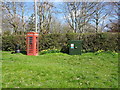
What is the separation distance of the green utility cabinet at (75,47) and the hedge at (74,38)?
1.19 metres

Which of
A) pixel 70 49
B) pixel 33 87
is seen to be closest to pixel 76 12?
pixel 70 49

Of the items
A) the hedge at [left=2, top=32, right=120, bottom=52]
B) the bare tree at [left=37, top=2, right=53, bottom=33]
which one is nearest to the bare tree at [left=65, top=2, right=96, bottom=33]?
the bare tree at [left=37, top=2, right=53, bottom=33]

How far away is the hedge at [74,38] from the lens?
10.8 m

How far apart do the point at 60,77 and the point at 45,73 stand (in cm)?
69

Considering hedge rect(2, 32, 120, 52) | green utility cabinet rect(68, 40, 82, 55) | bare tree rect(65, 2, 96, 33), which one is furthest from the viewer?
bare tree rect(65, 2, 96, 33)

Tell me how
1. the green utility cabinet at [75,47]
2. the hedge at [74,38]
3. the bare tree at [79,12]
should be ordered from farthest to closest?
1. the bare tree at [79,12]
2. the hedge at [74,38]
3. the green utility cabinet at [75,47]

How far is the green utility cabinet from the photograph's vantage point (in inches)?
395

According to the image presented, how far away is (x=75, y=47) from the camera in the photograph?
1002 centimetres

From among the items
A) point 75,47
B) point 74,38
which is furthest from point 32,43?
point 74,38

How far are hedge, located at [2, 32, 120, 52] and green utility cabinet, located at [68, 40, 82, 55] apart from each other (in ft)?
3.92

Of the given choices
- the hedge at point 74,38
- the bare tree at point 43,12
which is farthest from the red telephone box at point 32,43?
the bare tree at point 43,12

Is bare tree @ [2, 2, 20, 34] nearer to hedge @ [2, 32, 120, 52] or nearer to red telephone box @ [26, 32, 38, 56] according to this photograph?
hedge @ [2, 32, 120, 52]

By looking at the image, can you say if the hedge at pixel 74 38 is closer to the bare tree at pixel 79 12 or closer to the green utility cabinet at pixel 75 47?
the green utility cabinet at pixel 75 47

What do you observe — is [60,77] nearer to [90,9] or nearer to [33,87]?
[33,87]
